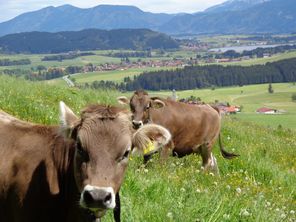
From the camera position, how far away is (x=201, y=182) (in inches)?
382

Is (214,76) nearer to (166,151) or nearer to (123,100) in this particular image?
(123,100)

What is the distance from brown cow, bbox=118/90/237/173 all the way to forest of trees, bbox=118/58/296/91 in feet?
264

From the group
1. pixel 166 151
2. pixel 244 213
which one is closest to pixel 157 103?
pixel 166 151

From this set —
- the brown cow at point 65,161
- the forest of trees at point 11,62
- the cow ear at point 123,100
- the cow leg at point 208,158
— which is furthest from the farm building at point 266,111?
the brown cow at point 65,161

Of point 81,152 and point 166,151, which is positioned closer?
point 81,152

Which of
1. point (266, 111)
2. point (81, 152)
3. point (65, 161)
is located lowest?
point (266, 111)

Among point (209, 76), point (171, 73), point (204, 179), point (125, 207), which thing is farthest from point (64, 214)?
point (209, 76)

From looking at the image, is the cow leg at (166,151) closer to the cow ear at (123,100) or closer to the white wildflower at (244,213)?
the cow ear at (123,100)

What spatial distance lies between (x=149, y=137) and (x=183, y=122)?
833 cm

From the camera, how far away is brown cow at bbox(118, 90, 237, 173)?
42.7 feet

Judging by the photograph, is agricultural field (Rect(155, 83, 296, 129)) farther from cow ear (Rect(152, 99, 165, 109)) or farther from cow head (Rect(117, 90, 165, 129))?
cow head (Rect(117, 90, 165, 129))

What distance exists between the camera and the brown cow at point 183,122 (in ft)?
42.7

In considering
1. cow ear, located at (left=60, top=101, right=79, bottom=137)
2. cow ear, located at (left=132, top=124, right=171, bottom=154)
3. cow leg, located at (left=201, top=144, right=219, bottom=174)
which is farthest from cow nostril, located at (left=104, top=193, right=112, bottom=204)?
cow leg, located at (left=201, top=144, right=219, bottom=174)

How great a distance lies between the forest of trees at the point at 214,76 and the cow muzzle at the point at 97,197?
90813 mm
